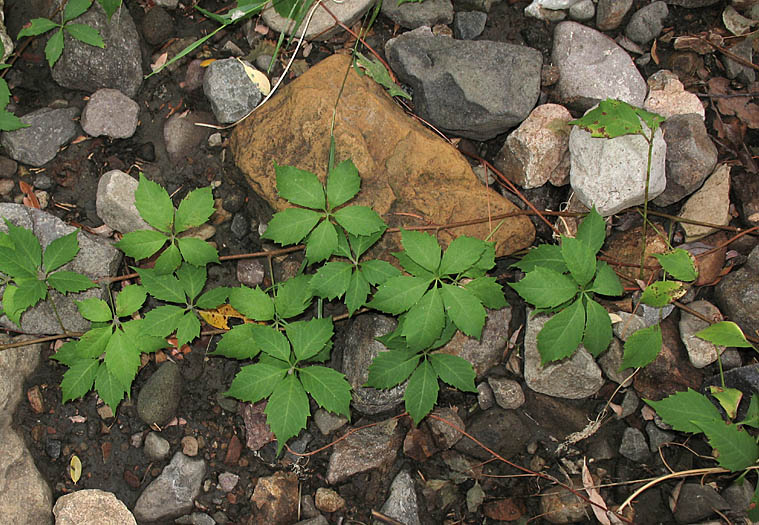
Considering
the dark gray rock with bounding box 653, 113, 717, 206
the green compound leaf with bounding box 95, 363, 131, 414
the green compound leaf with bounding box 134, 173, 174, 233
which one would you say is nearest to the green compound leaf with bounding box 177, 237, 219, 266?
the green compound leaf with bounding box 134, 173, 174, 233

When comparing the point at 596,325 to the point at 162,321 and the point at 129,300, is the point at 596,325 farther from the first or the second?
the point at 129,300

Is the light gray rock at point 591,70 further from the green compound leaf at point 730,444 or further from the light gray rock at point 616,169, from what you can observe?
the green compound leaf at point 730,444

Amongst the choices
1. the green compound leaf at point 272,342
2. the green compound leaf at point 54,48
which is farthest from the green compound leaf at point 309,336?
the green compound leaf at point 54,48

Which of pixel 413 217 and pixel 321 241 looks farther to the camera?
pixel 413 217

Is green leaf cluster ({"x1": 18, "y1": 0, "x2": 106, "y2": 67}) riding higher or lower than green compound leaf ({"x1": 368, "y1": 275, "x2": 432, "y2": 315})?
higher

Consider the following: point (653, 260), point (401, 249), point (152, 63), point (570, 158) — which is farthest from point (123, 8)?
point (653, 260)

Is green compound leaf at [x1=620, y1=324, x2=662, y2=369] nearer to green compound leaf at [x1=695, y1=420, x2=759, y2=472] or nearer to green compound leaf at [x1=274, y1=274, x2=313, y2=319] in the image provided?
green compound leaf at [x1=695, y1=420, x2=759, y2=472]

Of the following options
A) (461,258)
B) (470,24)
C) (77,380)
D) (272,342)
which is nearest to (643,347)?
(461,258)
